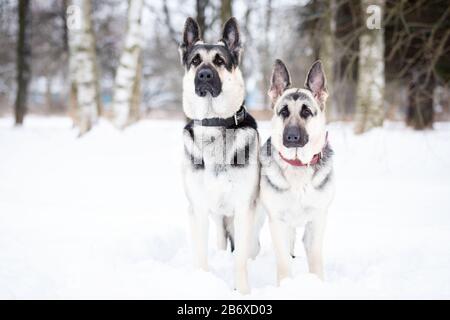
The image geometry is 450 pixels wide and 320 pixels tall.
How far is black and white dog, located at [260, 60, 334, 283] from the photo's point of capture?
10.2ft

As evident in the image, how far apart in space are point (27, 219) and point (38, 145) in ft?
19.9

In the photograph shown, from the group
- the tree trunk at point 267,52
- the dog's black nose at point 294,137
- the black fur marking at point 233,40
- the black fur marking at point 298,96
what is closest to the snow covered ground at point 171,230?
the dog's black nose at point 294,137

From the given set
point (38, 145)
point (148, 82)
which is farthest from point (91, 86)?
point (148, 82)

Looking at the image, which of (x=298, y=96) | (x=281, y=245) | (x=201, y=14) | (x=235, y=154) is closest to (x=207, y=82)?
(x=235, y=154)

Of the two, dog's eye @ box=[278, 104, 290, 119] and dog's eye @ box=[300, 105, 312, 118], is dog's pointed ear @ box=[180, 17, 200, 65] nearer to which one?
dog's eye @ box=[278, 104, 290, 119]

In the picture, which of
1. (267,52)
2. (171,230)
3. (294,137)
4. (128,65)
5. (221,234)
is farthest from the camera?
(267,52)

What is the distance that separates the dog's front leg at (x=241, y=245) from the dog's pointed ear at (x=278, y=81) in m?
0.88

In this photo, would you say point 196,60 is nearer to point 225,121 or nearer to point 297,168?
point 225,121

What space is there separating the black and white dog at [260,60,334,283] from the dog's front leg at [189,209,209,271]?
458mm

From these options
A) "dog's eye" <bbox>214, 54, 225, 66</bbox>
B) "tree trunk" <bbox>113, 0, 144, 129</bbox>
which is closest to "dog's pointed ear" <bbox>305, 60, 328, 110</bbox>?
"dog's eye" <bbox>214, 54, 225, 66</bbox>

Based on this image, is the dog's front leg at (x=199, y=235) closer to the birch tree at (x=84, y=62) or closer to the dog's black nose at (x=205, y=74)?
the dog's black nose at (x=205, y=74)

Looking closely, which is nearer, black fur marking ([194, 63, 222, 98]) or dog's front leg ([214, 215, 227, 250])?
black fur marking ([194, 63, 222, 98])

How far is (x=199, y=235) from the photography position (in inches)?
131

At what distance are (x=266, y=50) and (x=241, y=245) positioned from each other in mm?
13148
